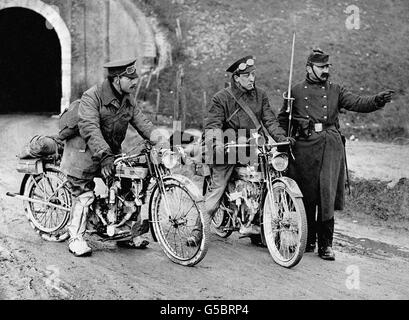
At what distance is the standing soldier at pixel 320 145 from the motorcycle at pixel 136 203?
4.37 ft

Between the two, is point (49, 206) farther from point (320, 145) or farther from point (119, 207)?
point (320, 145)

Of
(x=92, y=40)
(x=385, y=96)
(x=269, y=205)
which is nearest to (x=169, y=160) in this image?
(x=269, y=205)

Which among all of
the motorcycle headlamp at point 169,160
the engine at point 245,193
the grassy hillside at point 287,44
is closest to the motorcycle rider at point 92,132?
the motorcycle headlamp at point 169,160

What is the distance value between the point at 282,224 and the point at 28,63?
19.3 meters

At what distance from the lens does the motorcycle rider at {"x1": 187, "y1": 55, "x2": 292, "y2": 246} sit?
662cm

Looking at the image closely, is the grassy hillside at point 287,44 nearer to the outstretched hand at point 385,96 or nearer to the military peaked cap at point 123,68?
the outstretched hand at point 385,96

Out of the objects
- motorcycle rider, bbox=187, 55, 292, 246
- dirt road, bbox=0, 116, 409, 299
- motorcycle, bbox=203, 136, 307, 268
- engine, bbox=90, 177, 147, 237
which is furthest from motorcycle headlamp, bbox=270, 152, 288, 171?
engine, bbox=90, 177, 147, 237

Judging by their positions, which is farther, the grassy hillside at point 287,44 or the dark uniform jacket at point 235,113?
the grassy hillside at point 287,44

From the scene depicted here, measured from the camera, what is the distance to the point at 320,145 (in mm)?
6539

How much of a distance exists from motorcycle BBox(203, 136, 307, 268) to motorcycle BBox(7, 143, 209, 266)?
1.91 ft

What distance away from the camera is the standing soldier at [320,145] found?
6508 millimetres

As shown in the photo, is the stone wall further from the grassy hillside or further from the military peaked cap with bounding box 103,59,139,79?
the military peaked cap with bounding box 103,59,139,79

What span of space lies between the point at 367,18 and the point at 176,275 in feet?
49.7
